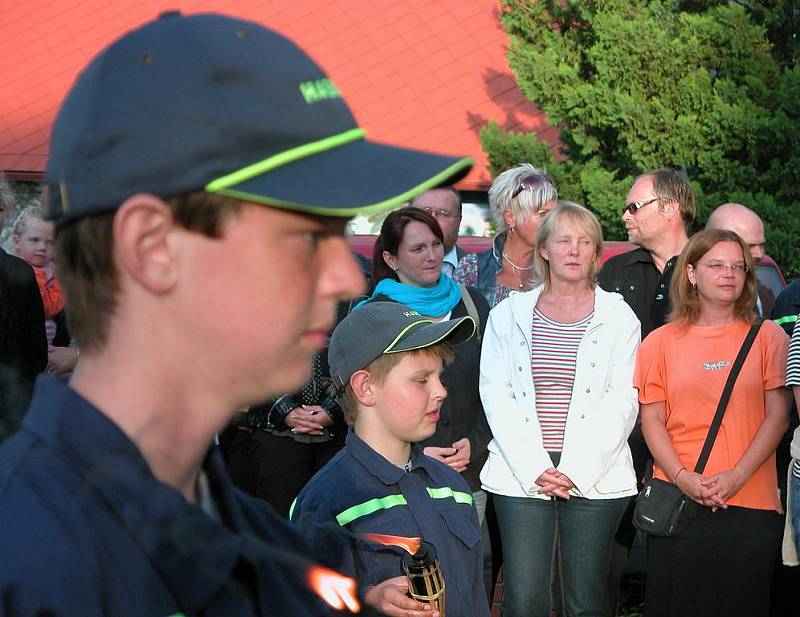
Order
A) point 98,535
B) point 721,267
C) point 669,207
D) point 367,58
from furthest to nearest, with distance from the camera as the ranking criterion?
point 367,58 < point 669,207 < point 721,267 < point 98,535

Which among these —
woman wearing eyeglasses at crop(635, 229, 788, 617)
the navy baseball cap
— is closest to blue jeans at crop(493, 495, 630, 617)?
woman wearing eyeglasses at crop(635, 229, 788, 617)

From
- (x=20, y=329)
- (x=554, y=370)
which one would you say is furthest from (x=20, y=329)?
(x=554, y=370)

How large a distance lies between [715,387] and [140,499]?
14.4ft

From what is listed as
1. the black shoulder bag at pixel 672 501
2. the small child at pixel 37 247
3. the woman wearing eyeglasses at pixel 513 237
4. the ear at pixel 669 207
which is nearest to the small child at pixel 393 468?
the black shoulder bag at pixel 672 501

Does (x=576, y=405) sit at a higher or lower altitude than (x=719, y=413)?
higher

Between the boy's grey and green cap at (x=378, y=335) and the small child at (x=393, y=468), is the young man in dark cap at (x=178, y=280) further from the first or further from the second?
the boy's grey and green cap at (x=378, y=335)

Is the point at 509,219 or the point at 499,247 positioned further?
the point at 499,247

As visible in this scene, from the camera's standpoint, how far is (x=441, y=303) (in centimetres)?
541

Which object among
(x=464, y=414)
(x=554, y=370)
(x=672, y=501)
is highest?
(x=554, y=370)

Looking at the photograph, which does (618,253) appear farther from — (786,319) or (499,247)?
(786,319)

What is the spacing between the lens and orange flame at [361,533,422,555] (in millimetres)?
2643

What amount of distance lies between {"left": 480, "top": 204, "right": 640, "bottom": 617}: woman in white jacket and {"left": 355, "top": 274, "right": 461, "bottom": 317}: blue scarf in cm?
31

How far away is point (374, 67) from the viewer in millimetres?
21875

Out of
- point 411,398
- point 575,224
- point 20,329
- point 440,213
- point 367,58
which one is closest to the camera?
point 411,398
